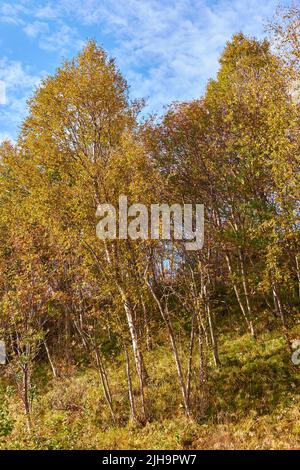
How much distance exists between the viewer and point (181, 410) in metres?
14.7

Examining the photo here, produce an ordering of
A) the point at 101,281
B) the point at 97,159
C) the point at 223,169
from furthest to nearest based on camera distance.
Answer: the point at 223,169 → the point at 97,159 → the point at 101,281

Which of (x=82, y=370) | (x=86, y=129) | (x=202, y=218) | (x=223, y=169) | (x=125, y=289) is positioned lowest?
(x=82, y=370)

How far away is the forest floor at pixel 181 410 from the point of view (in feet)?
41.1

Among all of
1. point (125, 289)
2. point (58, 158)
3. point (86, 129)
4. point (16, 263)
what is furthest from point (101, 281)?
point (86, 129)

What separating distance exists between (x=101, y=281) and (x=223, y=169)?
816 cm

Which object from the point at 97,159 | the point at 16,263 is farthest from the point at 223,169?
the point at 16,263

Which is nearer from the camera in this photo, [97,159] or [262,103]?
[262,103]

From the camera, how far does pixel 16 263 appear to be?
17484mm

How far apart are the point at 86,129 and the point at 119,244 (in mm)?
5661

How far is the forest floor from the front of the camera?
41.1ft

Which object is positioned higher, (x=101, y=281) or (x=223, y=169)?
(x=223, y=169)

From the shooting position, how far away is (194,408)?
14664 millimetres
